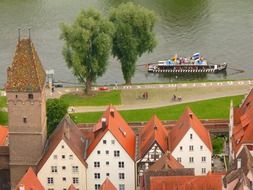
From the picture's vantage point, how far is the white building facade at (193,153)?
9344cm

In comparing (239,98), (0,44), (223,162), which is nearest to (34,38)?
(0,44)

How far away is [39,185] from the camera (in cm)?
8662

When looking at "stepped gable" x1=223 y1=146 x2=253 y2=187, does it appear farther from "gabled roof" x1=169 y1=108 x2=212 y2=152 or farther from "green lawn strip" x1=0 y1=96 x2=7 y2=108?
"green lawn strip" x1=0 y1=96 x2=7 y2=108

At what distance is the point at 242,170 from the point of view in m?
79.8

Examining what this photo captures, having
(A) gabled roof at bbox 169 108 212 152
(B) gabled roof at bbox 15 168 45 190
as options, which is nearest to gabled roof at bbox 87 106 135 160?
(A) gabled roof at bbox 169 108 212 152

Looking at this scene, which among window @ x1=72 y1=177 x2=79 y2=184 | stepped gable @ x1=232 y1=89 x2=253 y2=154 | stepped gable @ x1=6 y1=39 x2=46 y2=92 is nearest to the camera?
stepped gable @ x1=6 y1=39 x2=46 y2=92

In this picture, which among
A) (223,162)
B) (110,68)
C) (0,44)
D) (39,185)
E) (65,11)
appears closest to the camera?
(39,185)

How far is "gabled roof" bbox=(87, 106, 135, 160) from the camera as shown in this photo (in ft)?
306

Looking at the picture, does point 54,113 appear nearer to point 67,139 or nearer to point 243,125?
point 67,139

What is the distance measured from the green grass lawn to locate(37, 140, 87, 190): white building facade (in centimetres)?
1697

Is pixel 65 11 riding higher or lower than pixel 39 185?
higher

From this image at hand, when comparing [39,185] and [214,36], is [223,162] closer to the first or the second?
[39,185]

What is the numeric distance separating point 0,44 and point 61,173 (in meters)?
65.5

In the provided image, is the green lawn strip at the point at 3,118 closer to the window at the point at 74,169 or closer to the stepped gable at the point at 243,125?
the window at the point at 74,169
